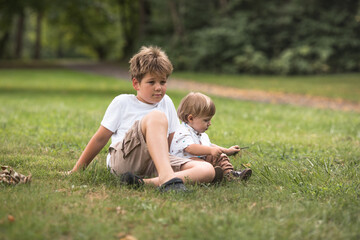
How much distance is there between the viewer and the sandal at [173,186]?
326 cm

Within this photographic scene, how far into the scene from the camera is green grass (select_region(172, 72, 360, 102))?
14.8 metres

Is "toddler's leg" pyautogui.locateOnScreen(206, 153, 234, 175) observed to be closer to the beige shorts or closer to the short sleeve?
the beige shorts

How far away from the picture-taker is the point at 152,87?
3.62 meters

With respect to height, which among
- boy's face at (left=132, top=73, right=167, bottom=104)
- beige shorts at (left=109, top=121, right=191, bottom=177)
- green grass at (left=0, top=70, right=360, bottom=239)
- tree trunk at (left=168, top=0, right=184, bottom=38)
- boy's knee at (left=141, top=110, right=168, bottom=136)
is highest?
tree trunk at (left=168, top=0, right=184, bottom=38)

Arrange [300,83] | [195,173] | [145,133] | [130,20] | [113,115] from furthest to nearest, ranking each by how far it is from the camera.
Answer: [130,20]
[300,83]
[113,115]
[195,173]
[145,133]

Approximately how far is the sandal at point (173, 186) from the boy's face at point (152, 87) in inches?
30.7

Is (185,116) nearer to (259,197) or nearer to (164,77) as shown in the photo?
(164,77)

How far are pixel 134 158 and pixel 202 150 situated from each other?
1.96ft

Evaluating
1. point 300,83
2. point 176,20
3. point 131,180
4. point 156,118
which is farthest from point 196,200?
point 176,20

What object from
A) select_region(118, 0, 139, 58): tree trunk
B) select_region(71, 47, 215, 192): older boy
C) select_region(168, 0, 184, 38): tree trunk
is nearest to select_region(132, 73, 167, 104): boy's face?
select_region(71, 47, 215, 192): older boy

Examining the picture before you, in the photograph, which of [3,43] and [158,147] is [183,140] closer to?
[158,147]

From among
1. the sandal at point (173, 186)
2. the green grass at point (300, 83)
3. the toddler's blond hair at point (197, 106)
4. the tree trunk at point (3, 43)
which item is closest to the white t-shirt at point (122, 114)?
the toddler's blond hair at point (197, 106)

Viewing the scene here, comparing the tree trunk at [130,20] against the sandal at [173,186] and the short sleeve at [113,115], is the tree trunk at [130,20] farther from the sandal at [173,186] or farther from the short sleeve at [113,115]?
the sandal at [173,186]

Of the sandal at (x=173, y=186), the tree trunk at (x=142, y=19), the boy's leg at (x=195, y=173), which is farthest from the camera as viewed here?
the tree trunk at (x=142, y=19)
